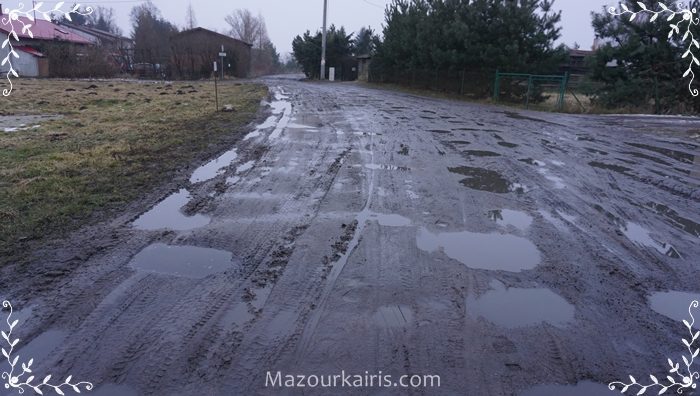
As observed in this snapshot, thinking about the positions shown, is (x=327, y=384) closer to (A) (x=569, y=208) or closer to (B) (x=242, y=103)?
(A) (x=569, y=208)

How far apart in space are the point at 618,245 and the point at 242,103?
15865 mm

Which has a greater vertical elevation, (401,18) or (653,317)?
(401,18)

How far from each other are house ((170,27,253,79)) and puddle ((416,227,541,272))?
42.5 m

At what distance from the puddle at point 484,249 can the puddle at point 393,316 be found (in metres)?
1.15

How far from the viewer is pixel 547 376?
287 cm

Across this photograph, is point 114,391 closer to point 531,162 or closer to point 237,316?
point 237,316

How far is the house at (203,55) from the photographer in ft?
151

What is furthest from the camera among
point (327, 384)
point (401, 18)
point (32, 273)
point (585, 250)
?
point (401, 18)

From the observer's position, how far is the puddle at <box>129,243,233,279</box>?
4.17m

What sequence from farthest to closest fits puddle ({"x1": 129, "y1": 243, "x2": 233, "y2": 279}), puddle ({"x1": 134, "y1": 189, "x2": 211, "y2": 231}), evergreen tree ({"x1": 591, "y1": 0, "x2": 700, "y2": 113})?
evergreen tree ({"x1": 591, "y1": 0, "x2": 700, "y2": 113}), puddle ({"x1": 134, "y1": 189, "x2": 211, "y2": 231}), puddle ({"x1": 129, "y1": 243, "x2": 233, "y2": 279})

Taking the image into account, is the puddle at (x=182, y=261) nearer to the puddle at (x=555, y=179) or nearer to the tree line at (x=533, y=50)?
the puddle at (x=555, y=179)

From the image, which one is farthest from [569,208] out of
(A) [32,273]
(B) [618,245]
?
(A) [32,273]

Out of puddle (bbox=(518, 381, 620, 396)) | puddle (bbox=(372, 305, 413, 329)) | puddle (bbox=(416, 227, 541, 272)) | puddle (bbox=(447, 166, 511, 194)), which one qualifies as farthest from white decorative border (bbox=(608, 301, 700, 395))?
puddle (bbox=(447, 166, 511, 194))

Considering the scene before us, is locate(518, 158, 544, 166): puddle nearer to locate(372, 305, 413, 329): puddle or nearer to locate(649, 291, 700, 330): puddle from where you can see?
locate(649, 291, 700, 330): puddle
